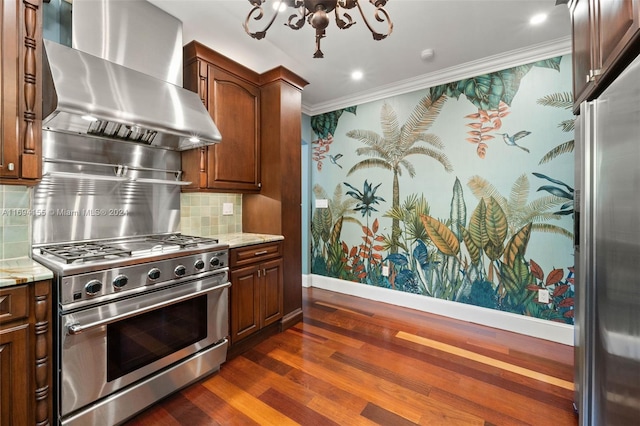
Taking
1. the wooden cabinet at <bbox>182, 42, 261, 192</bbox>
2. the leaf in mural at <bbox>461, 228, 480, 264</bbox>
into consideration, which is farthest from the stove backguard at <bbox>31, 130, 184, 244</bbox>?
the leaf in mural at <bbox>461, 228, 480, 264</bbox>

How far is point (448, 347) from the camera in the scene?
238cm

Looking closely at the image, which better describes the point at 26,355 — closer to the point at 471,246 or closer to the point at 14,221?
the point at 14,221

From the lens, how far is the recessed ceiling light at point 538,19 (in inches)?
80.8

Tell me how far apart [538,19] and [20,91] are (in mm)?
3403

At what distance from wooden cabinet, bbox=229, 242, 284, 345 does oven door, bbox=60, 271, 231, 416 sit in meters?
0.15

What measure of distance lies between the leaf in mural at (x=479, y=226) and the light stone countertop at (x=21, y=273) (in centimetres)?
327

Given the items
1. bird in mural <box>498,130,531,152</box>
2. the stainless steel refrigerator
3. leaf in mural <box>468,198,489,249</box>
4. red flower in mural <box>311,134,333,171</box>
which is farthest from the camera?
red flower in mural <box>311,134,333,171</box>

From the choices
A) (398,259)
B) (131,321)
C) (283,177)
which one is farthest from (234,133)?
(398,259)

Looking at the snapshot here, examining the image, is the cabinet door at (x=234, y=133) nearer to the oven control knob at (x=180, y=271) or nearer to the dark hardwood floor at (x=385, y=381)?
the oven control knob at (x=180, y=271)

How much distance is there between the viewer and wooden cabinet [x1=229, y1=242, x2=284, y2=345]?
2.24m

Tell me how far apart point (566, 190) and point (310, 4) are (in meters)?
2.62

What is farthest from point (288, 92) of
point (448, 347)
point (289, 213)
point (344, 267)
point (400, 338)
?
point (448, 347)

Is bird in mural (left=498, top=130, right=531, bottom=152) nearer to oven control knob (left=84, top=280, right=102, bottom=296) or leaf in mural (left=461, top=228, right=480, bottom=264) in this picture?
leaf in mural (left=461, top=228, right=480, bottom=264)

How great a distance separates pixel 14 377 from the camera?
124cm
